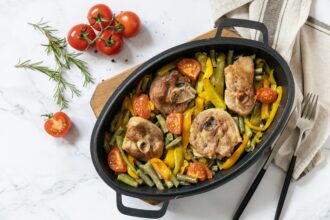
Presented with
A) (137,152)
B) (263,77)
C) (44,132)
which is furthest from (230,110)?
(44,132)

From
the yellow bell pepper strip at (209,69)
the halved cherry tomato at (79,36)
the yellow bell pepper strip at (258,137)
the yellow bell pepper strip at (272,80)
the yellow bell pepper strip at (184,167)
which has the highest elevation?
the halved cherry tomato at (79,36)

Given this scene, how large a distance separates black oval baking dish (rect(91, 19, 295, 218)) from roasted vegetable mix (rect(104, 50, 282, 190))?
46 millimetres

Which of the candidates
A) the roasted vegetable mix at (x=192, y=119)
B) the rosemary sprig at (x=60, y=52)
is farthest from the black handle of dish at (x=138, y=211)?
the rosemary sprig at (x=60, y=52)

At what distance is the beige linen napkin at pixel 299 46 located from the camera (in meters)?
2.54

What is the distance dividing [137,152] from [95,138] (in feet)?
0.80

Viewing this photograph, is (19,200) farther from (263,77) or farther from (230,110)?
(263,77)

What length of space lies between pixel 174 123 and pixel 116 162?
38cm

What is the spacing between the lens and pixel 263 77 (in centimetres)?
247

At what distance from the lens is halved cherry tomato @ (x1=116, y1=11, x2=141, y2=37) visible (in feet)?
8.68

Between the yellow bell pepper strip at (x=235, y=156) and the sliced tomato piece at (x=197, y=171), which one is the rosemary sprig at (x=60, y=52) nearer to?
the sliced tomato piece at (x=197, y=171)

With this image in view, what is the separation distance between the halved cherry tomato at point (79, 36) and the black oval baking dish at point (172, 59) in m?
0.46

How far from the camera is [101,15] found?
2643 mm

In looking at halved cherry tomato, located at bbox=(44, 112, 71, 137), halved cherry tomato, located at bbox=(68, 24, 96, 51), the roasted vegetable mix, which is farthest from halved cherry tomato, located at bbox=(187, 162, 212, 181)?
halved cherry tomato, located at bbox=(68, 24, 96, 51)

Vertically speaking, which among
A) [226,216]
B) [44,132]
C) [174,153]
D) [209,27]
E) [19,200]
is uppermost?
[209,27]
